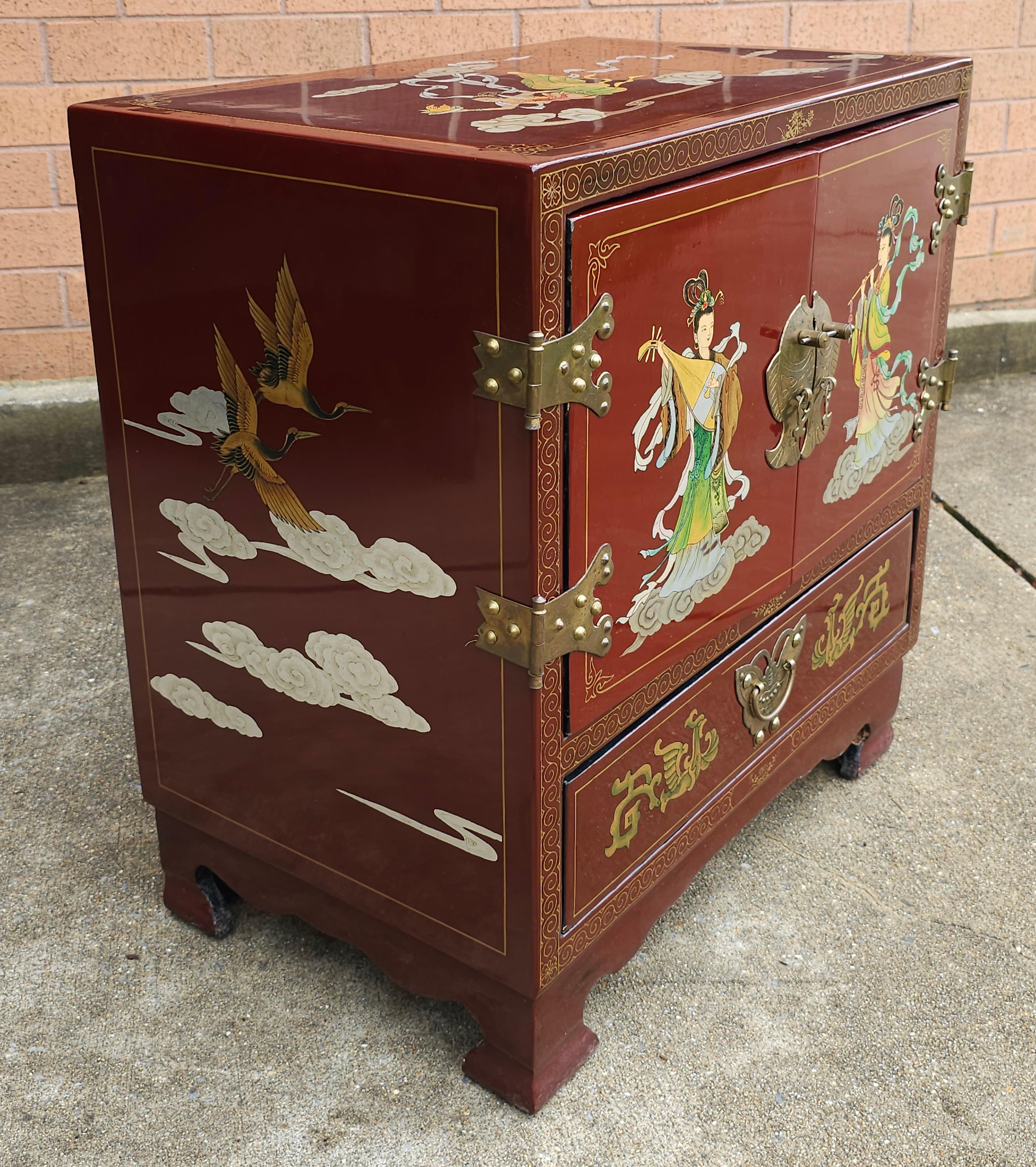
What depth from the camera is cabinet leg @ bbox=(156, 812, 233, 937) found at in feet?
6.64

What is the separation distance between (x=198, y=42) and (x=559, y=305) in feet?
8.09

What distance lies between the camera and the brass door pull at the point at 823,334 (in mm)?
1794

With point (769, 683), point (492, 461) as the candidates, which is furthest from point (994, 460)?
point (492, 461)

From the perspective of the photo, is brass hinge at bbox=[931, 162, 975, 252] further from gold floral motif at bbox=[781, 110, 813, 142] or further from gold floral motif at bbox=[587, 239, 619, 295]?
gold floral motif at bbox=[587, 239, 619, 295]

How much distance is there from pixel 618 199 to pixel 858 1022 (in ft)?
4.00

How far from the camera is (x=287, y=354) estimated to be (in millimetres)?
1521

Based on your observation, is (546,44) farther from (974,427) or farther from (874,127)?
(974,427)

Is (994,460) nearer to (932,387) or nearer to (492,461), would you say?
(932,387)

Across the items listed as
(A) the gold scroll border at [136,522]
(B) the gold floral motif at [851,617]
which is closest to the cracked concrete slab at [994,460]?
(B) the gold floral motif at [851,617]

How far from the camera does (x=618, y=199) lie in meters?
1.38

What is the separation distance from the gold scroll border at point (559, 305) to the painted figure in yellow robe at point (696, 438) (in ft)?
0.51

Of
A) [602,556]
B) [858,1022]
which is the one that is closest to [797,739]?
[858,1022]

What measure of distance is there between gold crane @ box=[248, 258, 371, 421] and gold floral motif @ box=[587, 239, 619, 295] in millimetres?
302

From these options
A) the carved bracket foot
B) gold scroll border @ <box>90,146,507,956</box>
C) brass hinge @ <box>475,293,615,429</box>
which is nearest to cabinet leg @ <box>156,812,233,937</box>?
gold scroll border @ <box>90,146,507,956</box>
